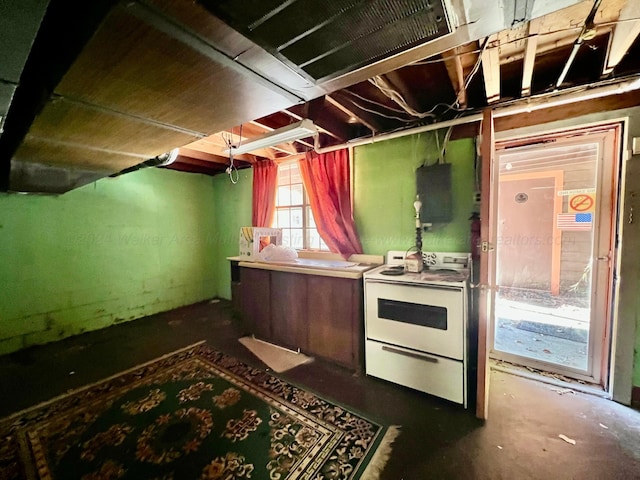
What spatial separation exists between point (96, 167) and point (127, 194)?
179 centimetres

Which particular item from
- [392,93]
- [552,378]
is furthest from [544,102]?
[552,378]

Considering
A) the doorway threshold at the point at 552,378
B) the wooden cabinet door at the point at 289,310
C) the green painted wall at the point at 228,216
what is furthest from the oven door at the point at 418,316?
the green painted wall at the point at 228,216

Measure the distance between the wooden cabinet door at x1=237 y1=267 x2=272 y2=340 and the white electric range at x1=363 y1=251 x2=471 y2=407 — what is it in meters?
1.30

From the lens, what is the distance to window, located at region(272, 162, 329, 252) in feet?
12.2

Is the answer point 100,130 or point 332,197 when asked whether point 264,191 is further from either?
point 100,130

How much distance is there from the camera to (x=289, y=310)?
2.83 m

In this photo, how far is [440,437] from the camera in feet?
5.45

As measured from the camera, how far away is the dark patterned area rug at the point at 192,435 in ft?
4.75

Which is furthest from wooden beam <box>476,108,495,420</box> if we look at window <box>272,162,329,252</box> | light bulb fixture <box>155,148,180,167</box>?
light bulb fixture <box>155,148,180,167</box>

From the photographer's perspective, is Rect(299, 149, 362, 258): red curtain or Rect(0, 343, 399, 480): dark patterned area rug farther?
Rect(299, 149, 362, 258): red curtain

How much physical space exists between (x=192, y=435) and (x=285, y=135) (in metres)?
2.35

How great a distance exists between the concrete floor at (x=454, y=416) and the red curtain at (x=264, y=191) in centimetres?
184

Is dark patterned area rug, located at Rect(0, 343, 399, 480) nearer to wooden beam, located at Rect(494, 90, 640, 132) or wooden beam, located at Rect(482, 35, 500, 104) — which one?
wooden beam, located at Rect(482, 35, 500, 104)

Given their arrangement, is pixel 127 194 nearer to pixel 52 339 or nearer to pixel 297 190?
pixel 52 339
